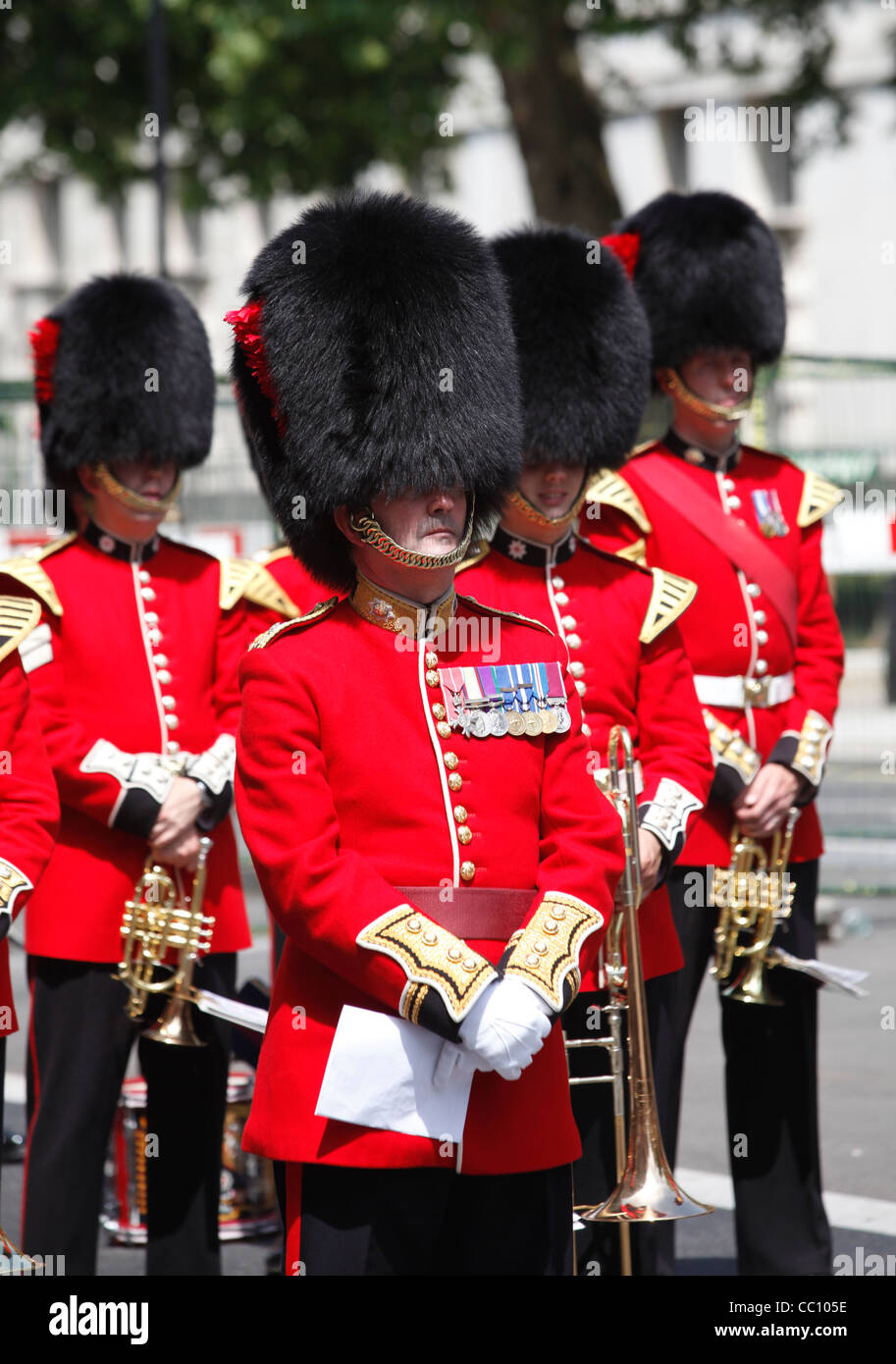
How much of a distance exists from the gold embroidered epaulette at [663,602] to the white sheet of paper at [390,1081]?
4.30ft

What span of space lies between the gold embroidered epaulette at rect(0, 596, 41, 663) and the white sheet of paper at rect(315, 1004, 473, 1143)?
1198 millimetres

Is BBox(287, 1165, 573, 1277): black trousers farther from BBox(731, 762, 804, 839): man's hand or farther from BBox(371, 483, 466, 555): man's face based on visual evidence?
BBox(731, 762, 804, 839): man's hand

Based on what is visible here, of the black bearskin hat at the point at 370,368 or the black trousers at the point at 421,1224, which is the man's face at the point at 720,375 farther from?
the black trousers at the point at 421,1224

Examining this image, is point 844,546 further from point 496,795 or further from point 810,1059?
point 496,795

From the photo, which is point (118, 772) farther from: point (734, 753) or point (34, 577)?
point (734, 753)

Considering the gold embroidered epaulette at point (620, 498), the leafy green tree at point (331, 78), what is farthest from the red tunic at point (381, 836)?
the leafy green tree at point (331, 78)

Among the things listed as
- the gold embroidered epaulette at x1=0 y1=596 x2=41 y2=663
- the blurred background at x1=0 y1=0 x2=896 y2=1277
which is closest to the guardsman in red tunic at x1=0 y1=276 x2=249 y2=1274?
the gold embroidered epaulette at x1=0 y1=596 x2=41 y2=663

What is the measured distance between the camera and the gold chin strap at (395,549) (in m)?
3.27

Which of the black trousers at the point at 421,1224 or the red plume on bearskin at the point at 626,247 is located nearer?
the black trousers at the point at 421,1224

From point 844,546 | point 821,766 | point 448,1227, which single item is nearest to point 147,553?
point 821,766

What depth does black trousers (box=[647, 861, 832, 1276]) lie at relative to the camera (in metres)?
4.63

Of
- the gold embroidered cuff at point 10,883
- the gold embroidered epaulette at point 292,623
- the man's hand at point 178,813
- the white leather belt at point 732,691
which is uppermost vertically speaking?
the white leather belt at point 732,691

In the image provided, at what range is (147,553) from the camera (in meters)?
4.91

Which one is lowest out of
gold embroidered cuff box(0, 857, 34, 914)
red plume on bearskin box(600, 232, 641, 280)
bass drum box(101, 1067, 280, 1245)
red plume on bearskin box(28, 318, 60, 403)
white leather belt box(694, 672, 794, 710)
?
bass drum box(101, 1067, 280, 1245)
